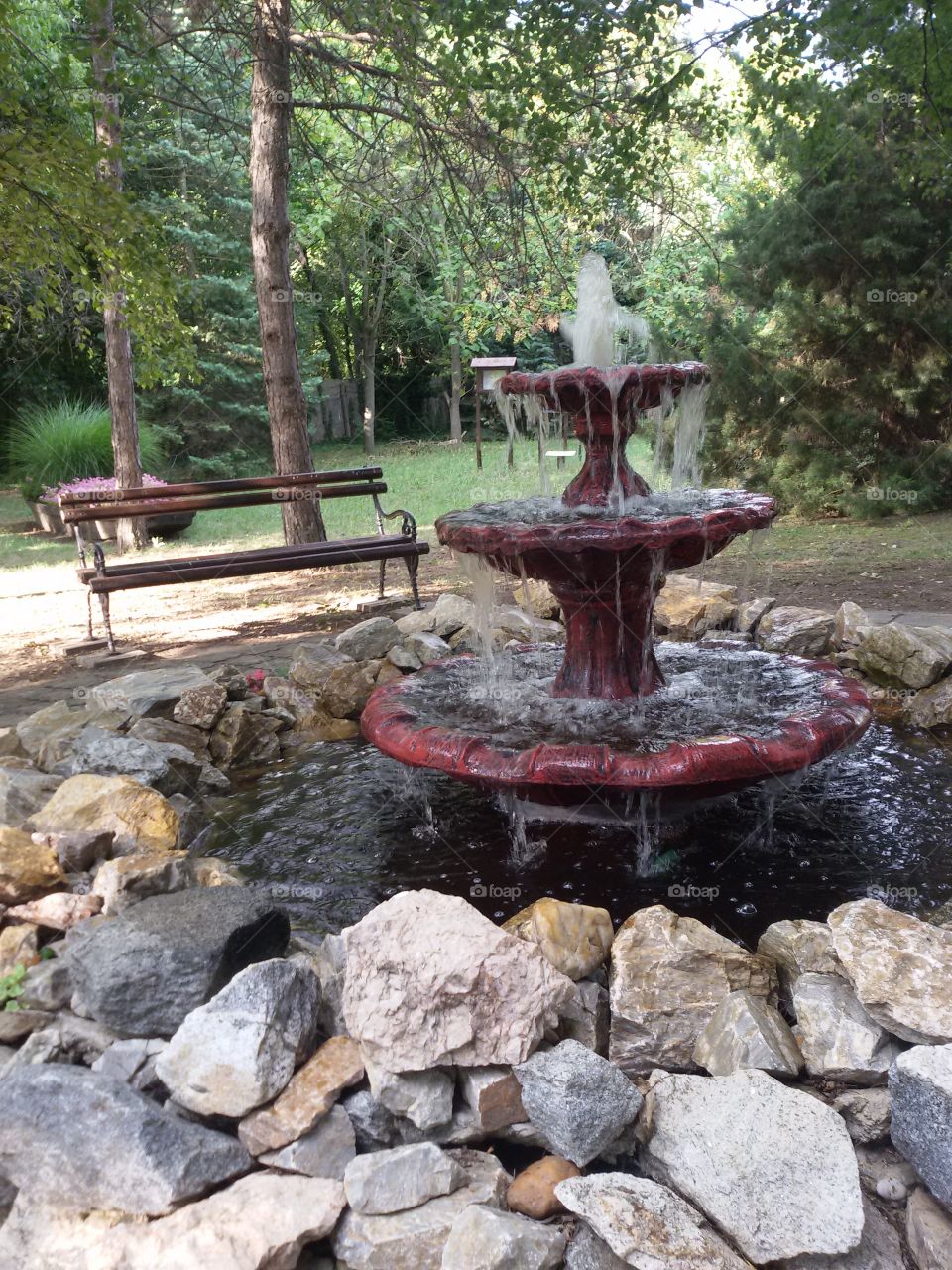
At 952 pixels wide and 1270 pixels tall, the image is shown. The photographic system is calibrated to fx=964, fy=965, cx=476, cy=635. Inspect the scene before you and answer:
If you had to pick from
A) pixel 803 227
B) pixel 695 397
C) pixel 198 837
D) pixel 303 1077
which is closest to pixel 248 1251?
pixel 303 1077

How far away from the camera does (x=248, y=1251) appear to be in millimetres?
1747

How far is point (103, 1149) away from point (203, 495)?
Answer: 226 inches

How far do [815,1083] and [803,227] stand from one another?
992 cm

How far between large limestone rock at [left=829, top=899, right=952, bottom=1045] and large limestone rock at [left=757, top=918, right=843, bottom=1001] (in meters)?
0.08

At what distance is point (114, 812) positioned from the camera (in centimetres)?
321

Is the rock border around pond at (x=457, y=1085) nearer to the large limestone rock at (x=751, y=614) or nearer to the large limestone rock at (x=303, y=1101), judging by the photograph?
the large limestone rock at (x=303, y=1101)

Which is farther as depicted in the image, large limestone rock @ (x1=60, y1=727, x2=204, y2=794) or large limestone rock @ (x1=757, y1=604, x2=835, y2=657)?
large limestone rock @ (x1=757, y1=604, x2=835, y2=657)

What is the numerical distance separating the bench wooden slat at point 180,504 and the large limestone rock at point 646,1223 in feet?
17.3

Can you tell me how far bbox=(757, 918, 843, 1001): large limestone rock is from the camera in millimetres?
2379

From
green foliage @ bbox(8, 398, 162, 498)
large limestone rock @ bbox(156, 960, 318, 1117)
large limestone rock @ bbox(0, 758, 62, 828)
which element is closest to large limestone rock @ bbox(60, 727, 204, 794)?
large limestone rock @ bbox(0, 758, 62, 828)

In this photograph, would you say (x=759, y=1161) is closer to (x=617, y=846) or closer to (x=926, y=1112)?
(x=926, y=1112)

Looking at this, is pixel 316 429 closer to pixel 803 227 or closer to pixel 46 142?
pixel 803 227

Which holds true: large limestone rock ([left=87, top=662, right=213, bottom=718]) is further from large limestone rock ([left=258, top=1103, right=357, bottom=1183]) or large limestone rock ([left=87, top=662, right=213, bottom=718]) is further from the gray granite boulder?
the gray granite boulder

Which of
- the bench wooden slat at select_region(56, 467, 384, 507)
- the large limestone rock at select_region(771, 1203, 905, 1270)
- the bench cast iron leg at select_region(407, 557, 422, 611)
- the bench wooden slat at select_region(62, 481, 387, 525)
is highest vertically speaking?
the bench wooden slat at select_region(56, 467, 384, 507)
